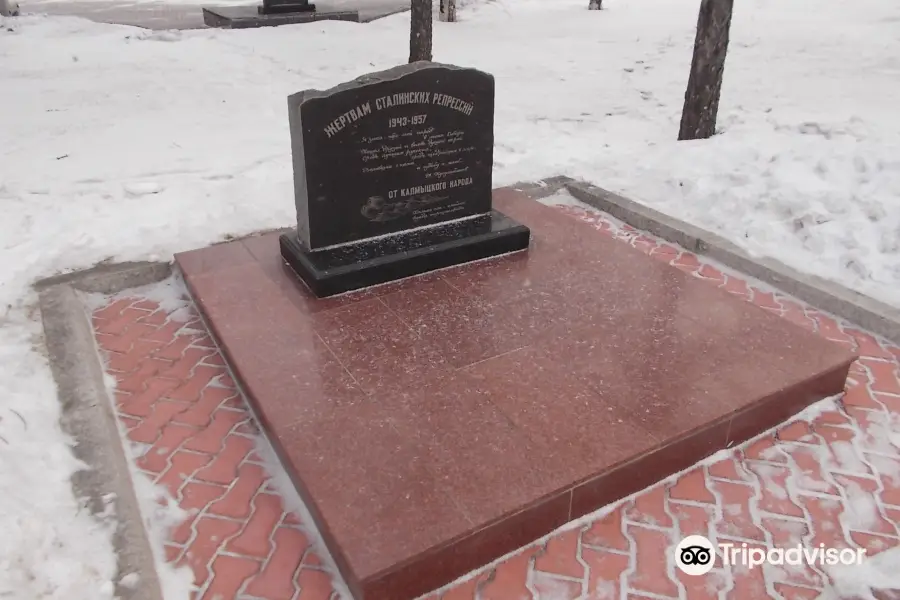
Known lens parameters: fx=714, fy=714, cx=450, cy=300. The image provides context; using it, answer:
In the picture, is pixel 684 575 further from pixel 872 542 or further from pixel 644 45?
pixel 644 45

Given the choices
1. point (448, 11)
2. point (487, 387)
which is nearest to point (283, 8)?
point (448, 11)

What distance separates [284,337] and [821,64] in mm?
9639

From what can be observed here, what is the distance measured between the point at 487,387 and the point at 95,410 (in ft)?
6.02


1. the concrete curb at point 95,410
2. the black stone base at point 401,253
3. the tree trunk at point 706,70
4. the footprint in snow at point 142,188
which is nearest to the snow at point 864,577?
the concrete curb at point 95,410

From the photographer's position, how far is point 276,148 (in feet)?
23.6

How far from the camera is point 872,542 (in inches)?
109

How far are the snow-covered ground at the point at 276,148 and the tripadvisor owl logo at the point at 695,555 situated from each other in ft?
6.85

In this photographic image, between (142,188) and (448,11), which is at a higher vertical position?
(448,11)

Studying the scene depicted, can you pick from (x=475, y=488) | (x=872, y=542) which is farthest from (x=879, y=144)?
(x=475, y=488)

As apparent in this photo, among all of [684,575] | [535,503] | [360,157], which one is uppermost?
[360,157]

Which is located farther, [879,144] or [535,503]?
[879,144]

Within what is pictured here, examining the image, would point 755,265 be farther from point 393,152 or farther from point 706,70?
point 706,70

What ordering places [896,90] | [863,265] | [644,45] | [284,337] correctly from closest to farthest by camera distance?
[284,337] < [863,265] < [896,90] < [644,45]

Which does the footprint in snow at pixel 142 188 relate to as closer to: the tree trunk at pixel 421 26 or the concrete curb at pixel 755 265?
the concrete curb at pixel 755 265
